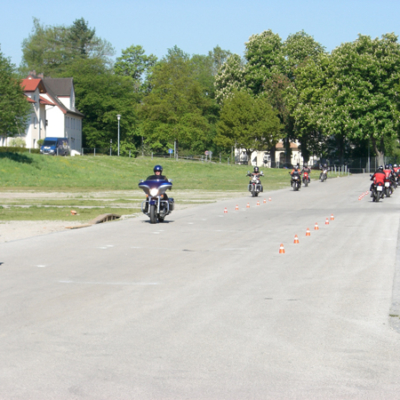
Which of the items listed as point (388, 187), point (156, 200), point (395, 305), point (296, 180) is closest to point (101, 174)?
point (296, 180)

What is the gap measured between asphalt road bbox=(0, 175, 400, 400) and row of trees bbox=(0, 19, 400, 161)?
6261cm

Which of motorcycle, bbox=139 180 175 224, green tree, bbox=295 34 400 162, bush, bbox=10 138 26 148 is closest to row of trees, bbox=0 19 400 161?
green tree, bbox=295 34 400 162

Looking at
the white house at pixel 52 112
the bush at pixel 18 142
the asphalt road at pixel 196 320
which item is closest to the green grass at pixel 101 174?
the bush at pixel 18 142

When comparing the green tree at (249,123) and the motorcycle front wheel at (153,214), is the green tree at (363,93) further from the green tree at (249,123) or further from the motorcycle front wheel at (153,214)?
the motorcycle front wheel at (153,214)

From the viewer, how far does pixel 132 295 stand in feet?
28.5

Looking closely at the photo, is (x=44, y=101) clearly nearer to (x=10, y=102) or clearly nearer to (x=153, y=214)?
(x=10, y=102)

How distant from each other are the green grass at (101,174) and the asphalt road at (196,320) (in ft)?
100

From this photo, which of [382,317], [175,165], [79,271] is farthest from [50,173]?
[382,317]

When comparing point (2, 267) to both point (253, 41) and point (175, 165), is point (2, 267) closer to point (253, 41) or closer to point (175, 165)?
point (175, 165)

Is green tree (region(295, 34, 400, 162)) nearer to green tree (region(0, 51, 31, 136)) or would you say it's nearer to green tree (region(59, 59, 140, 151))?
green tree (region(59, 59, 140, 151))

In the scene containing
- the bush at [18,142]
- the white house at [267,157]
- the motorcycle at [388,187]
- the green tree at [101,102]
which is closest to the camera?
the motorcycle at [388,187]

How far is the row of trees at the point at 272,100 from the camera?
245ft

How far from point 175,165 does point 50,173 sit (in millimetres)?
23204

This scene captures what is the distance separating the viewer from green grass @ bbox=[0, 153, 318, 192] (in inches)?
1858
